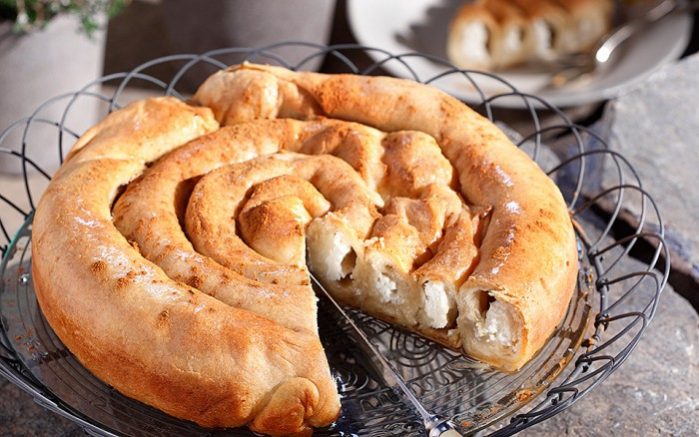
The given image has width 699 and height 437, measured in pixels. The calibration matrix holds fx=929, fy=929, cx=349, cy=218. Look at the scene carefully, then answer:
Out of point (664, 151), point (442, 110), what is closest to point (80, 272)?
point (442, 110)

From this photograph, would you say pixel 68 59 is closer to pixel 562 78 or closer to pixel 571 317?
pixel 562 78

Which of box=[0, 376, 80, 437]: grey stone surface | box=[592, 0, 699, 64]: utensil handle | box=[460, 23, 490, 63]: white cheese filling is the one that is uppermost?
box=[592, 0, 699, 64]: utensil handle

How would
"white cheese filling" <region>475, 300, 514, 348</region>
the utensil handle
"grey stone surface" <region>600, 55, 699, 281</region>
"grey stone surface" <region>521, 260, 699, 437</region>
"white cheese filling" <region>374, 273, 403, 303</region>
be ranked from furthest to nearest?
the utensil handle → "grey stone surface" <region>600, 55, 699, 281</region> → "grey stone surface" <region>521, 260, 699, 437</region> → "white cheese filling" <region>374, 273, 403, 303</region> → "white cheese filling" <region>475, 300, 514, 348</region>

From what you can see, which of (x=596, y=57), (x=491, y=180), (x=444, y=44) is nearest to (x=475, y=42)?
(x=444, y=44)

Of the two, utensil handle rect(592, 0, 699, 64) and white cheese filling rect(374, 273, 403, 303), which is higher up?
utensil handle rect(592, 0, 699, 64)

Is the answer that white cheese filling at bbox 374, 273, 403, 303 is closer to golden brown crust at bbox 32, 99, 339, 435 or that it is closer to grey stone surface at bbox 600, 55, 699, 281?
golden brown crust at bbox 32, 99, 339, 435

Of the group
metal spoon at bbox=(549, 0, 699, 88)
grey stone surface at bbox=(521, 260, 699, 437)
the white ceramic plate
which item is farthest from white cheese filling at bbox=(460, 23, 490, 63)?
grey stone surface at bbox=(521, 260, 699, 437)

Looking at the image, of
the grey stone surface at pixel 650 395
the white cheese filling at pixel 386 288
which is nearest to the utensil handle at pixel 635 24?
the grey stone surface at pixel 650 395

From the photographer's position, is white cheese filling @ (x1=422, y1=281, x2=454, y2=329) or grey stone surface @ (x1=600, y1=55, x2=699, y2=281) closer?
white cheese filling @ (x1=422, y1=281, x2=454, y2=329)
